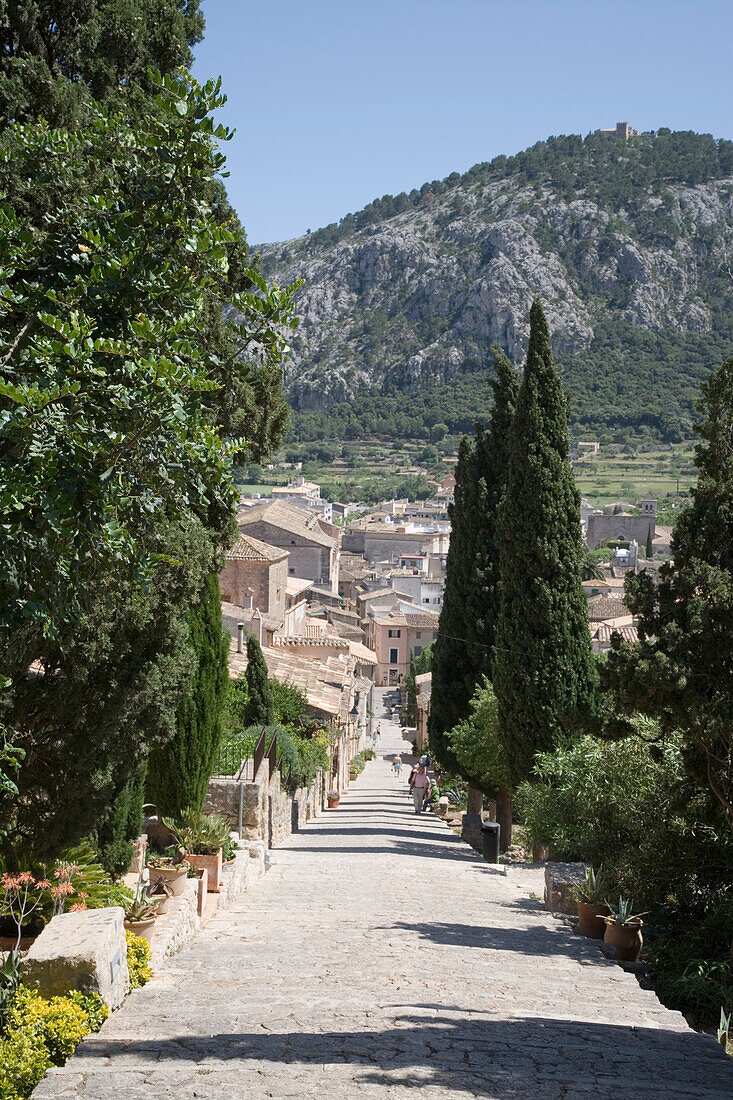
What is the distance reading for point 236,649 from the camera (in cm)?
3291

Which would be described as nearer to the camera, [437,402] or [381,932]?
[381,932]

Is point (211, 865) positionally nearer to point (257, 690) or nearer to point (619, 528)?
point (257, 690)

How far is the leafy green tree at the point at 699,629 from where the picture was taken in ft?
30.0

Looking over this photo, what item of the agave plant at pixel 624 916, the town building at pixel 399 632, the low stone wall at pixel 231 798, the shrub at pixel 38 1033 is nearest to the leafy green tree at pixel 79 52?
the shrub at pixel 38 1033

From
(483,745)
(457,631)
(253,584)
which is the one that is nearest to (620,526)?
(253,584)

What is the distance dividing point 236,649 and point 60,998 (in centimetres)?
2725

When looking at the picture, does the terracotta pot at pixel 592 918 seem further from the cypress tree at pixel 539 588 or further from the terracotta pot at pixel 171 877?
the cypress tree at pixel 539 588

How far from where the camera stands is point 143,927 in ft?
25.1

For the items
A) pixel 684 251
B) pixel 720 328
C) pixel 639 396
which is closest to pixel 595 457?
pixel 639 396

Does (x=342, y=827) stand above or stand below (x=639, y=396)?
below

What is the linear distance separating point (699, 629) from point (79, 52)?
7343mm

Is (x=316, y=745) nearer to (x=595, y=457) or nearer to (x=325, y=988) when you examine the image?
(x=325, y=988)

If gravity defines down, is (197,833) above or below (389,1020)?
below

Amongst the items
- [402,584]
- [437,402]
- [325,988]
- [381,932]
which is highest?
[437,402]
